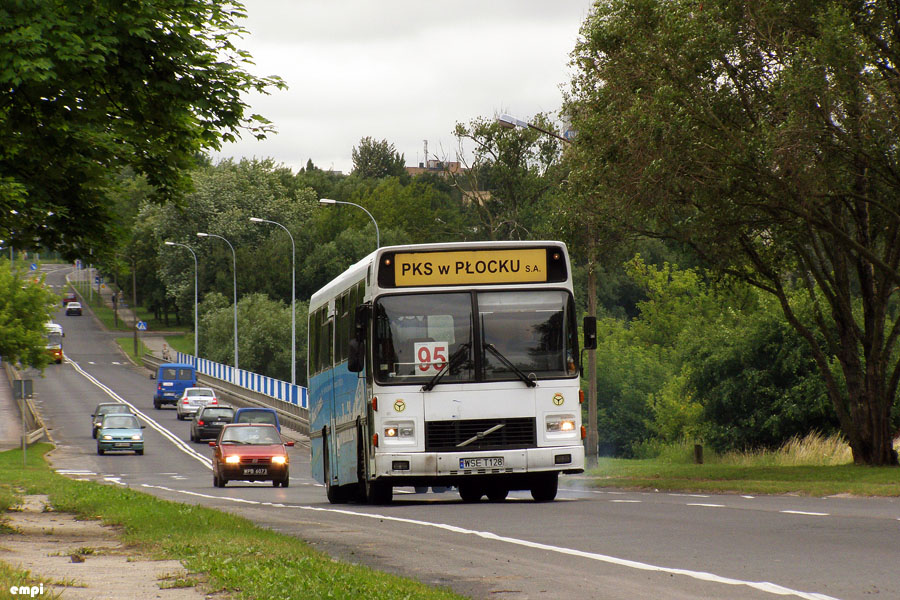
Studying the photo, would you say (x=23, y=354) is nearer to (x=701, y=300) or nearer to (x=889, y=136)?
(x=889, y=136)

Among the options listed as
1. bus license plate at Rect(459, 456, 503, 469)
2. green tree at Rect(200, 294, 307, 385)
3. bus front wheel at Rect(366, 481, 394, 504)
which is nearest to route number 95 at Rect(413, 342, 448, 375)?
bus license plate at Rect(459, 456, 503, 469)

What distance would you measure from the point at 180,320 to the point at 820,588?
428 feet

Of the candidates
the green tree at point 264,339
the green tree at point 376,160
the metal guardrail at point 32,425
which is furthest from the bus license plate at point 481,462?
the green tree at point 376,160

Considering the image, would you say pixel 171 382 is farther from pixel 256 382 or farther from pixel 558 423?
pixel 558 423

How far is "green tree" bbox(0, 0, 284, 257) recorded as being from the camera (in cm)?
1456

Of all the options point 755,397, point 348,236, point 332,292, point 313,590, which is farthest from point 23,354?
point 348,236

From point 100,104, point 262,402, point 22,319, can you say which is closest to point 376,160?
point 262,402

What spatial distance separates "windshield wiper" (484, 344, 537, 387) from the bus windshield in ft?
0.04

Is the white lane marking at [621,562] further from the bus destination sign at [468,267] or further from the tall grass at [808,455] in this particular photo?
the tall grass at [808,455]

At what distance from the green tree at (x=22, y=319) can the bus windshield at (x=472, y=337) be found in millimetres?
37598

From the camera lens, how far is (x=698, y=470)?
102 ft

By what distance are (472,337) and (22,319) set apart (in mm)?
39697

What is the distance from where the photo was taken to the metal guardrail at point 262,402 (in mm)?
63375

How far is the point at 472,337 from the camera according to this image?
1808 centimetres
